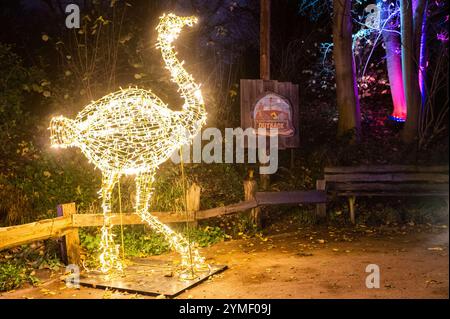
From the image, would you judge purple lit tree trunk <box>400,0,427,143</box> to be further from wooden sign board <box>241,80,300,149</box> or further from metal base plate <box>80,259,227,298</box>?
metal base plate <box>80,259,227,298</box>

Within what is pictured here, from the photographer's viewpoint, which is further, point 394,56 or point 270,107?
point 394,56

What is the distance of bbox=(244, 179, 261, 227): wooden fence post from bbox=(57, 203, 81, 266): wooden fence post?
3150 millimetres

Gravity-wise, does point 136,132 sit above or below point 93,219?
above

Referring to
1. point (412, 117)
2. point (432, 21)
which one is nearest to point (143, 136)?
point (412, 117)

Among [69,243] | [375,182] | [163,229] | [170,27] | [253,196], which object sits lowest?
[69,243]

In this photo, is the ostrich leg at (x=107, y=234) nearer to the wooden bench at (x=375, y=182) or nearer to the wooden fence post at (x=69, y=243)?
the wooden fence post at (x=69, y=243)

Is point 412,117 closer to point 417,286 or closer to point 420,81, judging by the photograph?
point 420,81

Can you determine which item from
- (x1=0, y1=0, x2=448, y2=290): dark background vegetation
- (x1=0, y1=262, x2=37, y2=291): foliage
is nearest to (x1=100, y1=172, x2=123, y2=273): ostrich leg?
(x1=0, y1=262, x2=37, y2=291): foliage

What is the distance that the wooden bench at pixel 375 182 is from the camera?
8.59m

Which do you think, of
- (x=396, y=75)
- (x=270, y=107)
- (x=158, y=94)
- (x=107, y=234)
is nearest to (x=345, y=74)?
(x=396, y=75)

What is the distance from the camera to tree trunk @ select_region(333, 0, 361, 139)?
11.5 meters

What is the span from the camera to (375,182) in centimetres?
901

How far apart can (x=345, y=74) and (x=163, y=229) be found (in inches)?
286

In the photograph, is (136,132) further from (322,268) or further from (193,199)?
(322,268)
